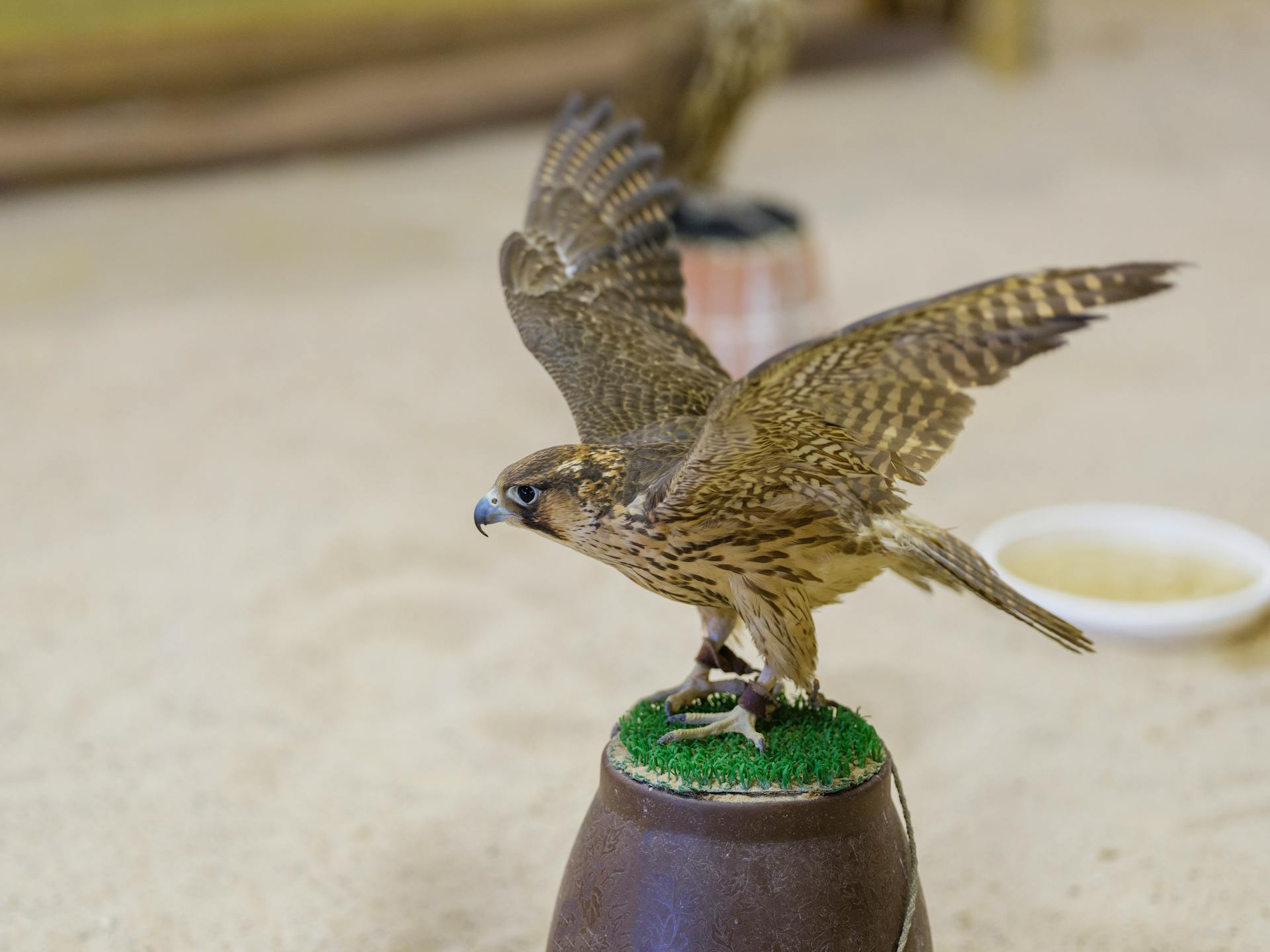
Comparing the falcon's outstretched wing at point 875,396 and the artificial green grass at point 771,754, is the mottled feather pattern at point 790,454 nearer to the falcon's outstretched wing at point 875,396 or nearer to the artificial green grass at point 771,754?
the falcon's outstretched wing at point 875,396

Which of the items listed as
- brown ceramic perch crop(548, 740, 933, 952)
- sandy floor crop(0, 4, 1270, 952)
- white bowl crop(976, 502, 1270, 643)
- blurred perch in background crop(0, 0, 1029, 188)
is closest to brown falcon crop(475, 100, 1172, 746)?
brown ceramic perch crop(548, 740, 933, 952)

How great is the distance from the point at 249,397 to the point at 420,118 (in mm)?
3562

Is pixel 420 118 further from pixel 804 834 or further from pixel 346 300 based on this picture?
pixel 804 834

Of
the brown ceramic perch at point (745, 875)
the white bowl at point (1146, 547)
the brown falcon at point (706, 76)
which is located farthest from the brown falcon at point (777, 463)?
the brown falcon at point (706, 76)

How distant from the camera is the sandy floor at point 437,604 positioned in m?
2.91

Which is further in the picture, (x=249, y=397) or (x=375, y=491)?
(x=249, y=397)

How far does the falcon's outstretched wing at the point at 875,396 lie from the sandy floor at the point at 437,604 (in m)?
1.19

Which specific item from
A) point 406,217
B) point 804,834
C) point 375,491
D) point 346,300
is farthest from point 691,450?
point 406,217

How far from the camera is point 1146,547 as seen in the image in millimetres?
3908

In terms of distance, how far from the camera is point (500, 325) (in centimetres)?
606

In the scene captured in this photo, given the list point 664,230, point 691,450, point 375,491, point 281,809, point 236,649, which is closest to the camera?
point 691,450

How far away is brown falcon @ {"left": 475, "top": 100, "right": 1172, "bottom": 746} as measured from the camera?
1720 millimetres

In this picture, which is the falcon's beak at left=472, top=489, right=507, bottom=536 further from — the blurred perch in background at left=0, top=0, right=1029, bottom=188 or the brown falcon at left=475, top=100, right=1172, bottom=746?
the blurred perch in background at left=0, top=0, right=1029, bottom=188

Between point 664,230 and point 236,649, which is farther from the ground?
point 664,230
